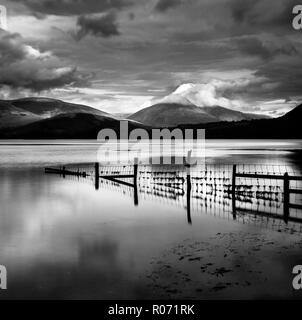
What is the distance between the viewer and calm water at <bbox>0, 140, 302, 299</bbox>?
12.8 m

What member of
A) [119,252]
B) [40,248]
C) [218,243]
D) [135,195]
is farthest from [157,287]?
[135,195]

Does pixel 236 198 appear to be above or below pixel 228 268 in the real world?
above

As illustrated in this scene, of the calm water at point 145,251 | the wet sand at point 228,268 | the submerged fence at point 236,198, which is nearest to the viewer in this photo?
the wet sand at point 228,268

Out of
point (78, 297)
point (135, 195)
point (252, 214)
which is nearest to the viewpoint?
point (78, 297)

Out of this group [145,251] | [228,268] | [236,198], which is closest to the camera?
[228,268]

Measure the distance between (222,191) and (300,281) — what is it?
21.6 m

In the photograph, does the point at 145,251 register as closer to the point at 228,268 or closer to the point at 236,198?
the point at 228,268

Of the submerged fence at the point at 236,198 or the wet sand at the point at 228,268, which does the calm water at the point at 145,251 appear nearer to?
the wet sand at the point at 228,268

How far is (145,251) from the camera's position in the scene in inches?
683

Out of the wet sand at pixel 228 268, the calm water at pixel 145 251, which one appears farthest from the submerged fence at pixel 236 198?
the wet sand at pixel 228 268

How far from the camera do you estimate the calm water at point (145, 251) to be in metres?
12.8

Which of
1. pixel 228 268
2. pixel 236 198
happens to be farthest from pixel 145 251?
pixel 236 198

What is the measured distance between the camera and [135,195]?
34094mm

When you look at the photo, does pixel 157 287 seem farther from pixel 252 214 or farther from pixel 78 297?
pixel 252 214
